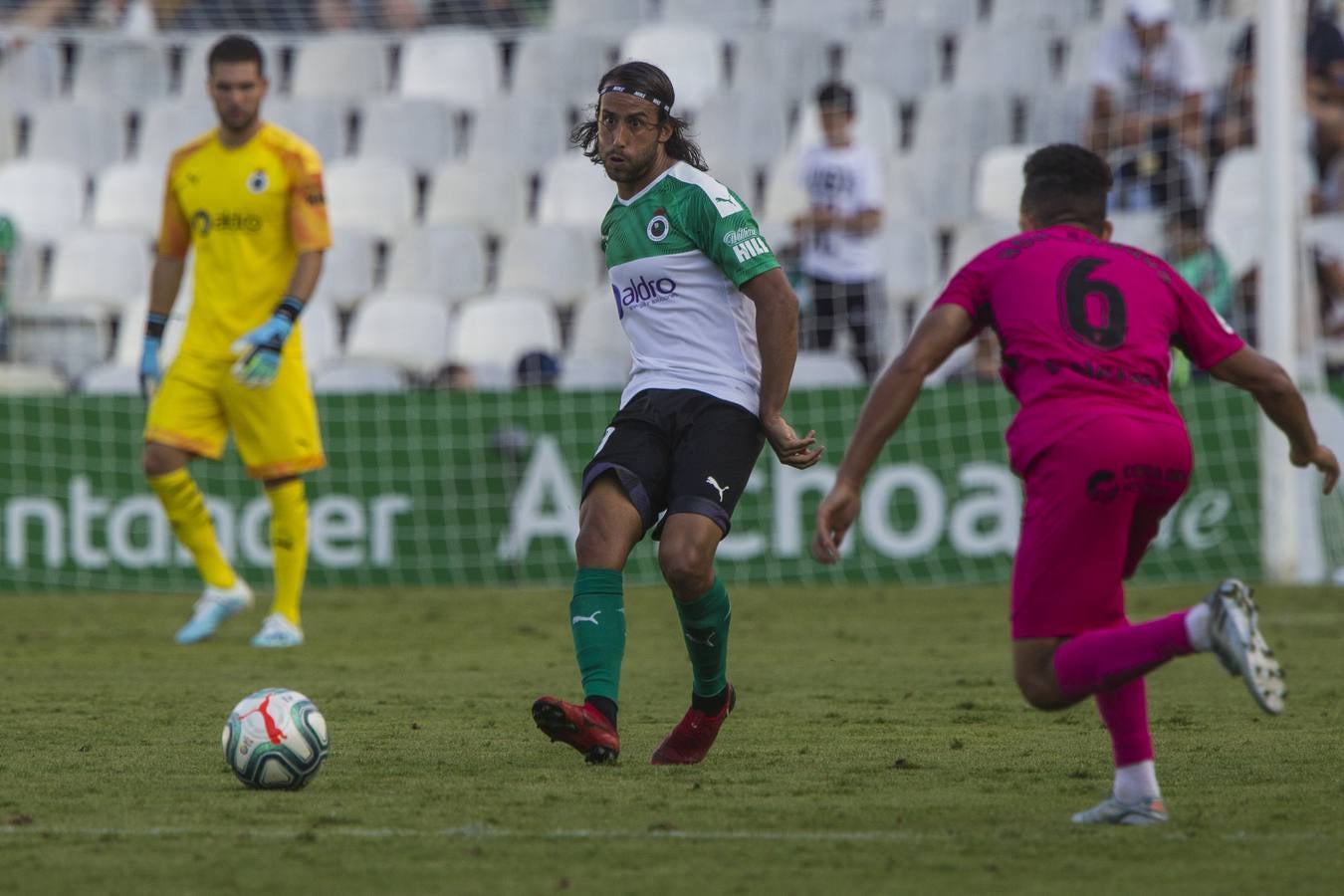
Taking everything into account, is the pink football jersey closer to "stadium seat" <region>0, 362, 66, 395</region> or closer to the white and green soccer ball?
the white and green soccer ball

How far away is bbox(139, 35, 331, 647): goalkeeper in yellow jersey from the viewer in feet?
29.4

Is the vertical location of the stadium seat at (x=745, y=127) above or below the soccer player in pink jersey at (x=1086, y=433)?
above

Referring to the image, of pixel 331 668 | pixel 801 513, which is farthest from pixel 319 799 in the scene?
pixel 801 513

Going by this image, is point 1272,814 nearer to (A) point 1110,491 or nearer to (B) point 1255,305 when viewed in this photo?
(A) point 1110,491

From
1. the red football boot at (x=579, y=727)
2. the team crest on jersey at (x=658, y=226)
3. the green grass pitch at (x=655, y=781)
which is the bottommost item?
the green grass pitch at (x=655, y=781)

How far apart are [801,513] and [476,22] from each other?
7.49 meters

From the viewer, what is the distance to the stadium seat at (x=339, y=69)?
17.8 meters

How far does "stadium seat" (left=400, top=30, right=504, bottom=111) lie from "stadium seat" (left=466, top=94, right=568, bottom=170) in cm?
77

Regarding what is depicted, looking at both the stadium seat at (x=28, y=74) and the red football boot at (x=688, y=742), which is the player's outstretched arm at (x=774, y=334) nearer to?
the red football boot at (x=688, y=742)

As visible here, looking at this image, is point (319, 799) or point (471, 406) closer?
point (319, 799)

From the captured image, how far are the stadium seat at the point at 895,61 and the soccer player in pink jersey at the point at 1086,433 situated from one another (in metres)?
12.1

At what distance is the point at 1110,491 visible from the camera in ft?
14.0

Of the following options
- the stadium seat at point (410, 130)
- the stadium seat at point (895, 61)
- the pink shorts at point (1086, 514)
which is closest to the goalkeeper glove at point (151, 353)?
the pink shorts at point (1086, 514)

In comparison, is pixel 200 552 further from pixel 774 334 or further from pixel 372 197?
pixel 372 197
